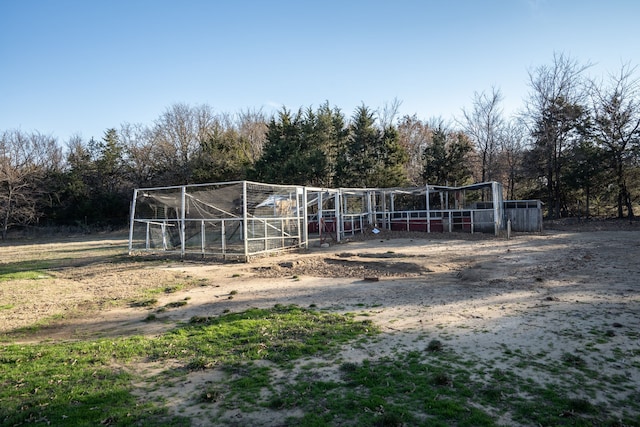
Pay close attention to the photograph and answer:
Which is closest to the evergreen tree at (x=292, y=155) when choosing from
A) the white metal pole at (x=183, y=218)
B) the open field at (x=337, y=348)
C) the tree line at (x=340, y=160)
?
the tree line at (x=340, y=160)

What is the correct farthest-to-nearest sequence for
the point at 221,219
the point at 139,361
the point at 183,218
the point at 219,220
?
the point at 183,218 < the point at 219,220 < the point at 221,219 < the point at 139,361

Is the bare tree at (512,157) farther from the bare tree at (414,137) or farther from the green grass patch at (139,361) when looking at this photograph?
the green grass patch at (139,361)

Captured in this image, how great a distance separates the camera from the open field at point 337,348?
327cm

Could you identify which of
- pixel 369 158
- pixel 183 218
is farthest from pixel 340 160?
pixel 183 218

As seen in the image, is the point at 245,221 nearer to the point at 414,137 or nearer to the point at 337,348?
the point at 337,348

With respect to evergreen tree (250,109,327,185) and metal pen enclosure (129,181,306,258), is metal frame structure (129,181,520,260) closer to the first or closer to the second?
metal pen enclosure (129,181,306,258)

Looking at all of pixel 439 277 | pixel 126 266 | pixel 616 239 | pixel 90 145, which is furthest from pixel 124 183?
pixel 616 239

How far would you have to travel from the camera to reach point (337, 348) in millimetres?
4801

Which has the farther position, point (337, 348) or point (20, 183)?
point (20, 183)

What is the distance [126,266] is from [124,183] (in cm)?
2868

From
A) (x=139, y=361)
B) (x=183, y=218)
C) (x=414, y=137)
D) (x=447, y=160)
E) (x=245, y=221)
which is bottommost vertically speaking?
(x=139, y=361)

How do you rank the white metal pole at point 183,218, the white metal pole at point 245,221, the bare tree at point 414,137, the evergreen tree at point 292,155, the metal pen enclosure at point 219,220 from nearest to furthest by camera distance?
the white metal pole at point 245,221 → the metal pen enclosure at point 219,220 → the white metal pole at point 183,218 → the evergreen tree at point 292,155 → the bare tree at point 414,137

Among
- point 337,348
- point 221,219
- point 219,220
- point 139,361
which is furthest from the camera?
point 219,220

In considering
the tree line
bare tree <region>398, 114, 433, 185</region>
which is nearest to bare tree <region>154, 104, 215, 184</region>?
the tree line
